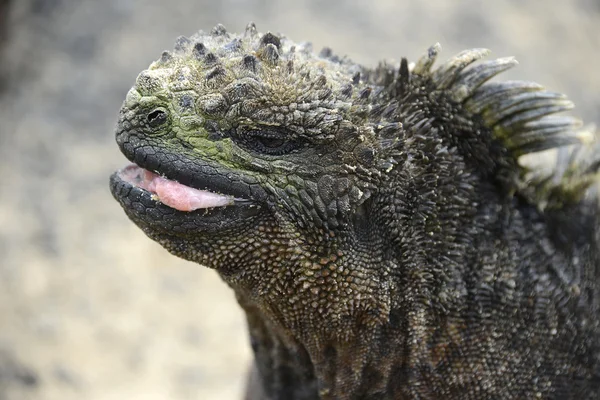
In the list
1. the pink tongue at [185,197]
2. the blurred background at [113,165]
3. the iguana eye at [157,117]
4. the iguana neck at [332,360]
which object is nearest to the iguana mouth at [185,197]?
the pink tongue at [185,197]

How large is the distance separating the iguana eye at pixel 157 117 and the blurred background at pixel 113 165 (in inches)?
160

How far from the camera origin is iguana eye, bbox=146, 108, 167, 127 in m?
2.87

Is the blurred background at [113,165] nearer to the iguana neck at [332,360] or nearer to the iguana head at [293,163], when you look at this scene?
the iguana neck at [332,360]

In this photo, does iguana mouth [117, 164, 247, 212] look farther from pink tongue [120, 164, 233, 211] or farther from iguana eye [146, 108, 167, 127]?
iguana eye [146, 108, 167, 127]

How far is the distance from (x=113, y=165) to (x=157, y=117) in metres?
6.61

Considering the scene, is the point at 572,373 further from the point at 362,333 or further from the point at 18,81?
the point at 18,81

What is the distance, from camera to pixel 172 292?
7.63m

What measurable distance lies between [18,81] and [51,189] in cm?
271

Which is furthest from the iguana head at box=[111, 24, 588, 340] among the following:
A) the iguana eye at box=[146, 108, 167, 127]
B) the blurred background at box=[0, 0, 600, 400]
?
the blurred background at box=[0, 0, 600, 400]

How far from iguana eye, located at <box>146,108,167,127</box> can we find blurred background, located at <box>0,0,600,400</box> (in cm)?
408

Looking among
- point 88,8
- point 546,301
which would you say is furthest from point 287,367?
point 88,8

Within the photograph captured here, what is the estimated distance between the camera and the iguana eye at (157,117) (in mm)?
2865

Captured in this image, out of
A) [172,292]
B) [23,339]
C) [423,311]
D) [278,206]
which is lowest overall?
[423,311]

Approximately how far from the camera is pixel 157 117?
9.41ft
